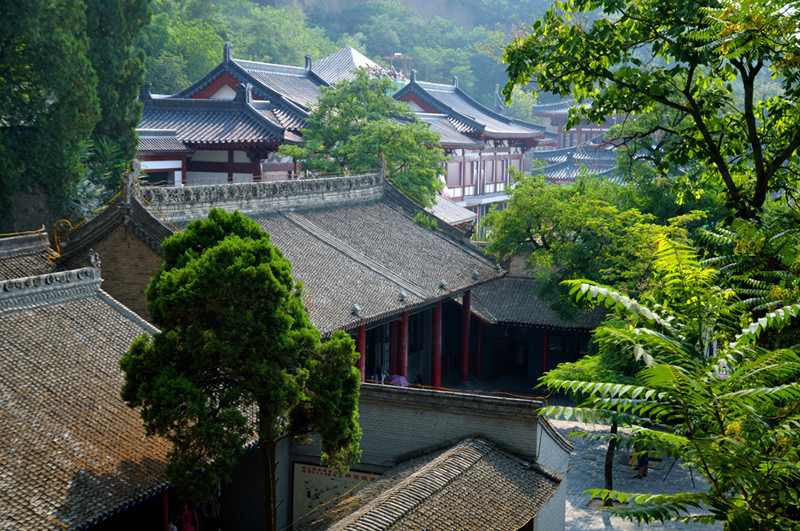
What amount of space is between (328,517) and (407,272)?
1027cm

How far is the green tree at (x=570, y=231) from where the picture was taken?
839 inches

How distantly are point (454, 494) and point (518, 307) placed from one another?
49.6ft

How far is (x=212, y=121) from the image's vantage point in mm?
31562

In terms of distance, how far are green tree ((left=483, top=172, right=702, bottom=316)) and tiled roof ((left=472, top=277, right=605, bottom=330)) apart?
4.60ft

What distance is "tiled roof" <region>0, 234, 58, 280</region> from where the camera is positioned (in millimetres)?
16328

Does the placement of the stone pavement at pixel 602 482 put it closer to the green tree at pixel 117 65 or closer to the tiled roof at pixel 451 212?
the tiled roof at pixel 451 212

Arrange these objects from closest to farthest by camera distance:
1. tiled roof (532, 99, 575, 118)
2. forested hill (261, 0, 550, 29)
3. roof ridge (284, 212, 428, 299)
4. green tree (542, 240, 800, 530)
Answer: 1. green tree (542, 240, 800, 530)
2. roof ridge (284, 212, 428, 299)
3. tiled roof (532, 99, 575, 118)
4. forested hill (261, 0, 550, 29)

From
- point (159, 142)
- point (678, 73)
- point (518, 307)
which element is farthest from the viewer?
point (159, 142)

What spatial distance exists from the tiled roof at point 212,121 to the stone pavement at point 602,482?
584 inches

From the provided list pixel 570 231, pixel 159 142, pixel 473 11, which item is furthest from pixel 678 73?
pixel 473 11

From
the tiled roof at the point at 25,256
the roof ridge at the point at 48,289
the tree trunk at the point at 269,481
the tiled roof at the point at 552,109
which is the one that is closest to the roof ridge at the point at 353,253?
the tiled roof at the point at 25,256

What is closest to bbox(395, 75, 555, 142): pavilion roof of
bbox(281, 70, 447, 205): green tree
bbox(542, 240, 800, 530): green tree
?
bbox(281, 70, 447, 205): green tree

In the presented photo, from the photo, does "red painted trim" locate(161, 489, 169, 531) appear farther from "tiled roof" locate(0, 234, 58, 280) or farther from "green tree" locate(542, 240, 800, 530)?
"green tree" locate(542, 240, 800, 530)

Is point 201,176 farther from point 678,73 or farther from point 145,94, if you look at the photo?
point 678,73
